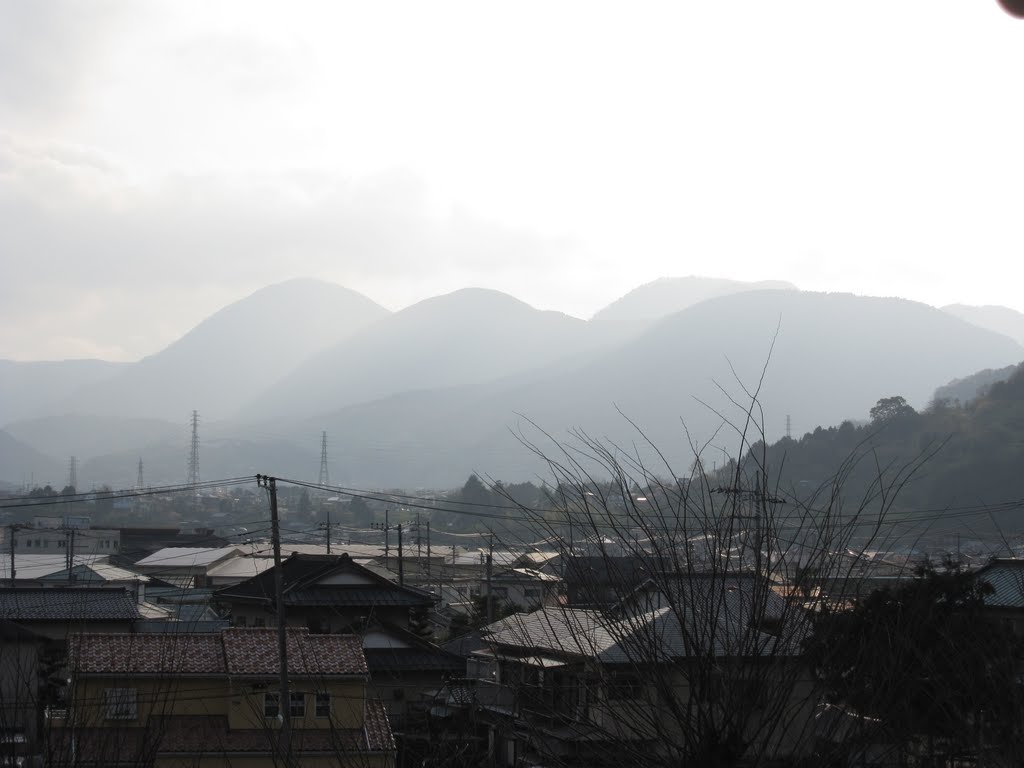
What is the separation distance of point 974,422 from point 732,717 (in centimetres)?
4829

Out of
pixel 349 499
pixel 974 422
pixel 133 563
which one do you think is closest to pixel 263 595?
pixel 133 563

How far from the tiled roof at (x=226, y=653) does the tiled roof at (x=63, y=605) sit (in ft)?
22.9

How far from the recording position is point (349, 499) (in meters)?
102

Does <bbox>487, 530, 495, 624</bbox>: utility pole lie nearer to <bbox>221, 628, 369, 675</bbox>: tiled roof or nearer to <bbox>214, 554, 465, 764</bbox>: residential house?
<bbox>221, 628, 369, 675</bbox>: tiled roof

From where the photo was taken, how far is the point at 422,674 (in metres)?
15.9

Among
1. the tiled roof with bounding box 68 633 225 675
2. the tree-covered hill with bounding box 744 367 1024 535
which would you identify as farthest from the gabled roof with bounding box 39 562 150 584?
the tree-covered hill with bounding box 744 367 1024 535

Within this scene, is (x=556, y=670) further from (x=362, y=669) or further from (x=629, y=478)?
(x=362, y=669)

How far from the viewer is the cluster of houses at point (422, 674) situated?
4355 mm

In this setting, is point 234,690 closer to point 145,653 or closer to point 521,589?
point 145,653

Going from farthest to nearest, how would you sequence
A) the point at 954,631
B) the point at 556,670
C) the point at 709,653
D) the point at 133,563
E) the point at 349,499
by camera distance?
the point at 349,499 < the point at 133,563 < the point at 954,631 < the point at 556,670 < the point at 709,653

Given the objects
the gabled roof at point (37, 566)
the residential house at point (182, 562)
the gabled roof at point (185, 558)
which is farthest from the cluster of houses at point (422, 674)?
the gabled roof at point (185, 558)

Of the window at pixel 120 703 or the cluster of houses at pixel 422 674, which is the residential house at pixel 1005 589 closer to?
the cluster of houses at pixel 422 674

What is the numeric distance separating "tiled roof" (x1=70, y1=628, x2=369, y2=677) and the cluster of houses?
2 cm

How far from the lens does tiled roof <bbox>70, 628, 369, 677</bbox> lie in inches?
401
